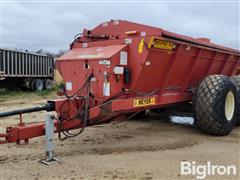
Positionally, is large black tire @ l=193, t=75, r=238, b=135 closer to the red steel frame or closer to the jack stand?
the red steel frame

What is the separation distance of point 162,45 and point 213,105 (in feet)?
5.62

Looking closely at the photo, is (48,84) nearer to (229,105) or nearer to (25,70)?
(25,70)

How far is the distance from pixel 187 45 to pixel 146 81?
1.14m

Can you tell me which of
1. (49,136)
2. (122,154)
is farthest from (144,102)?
(49,136)

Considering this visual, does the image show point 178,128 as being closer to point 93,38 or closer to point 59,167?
point 93,38

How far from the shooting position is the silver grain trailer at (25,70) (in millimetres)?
18156

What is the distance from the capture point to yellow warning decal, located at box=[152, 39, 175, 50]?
532cm

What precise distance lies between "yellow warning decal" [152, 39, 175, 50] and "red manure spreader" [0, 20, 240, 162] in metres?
0.01

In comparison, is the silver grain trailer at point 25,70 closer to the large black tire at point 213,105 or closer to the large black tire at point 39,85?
the large black tire at point 39,85

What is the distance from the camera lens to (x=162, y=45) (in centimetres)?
550
